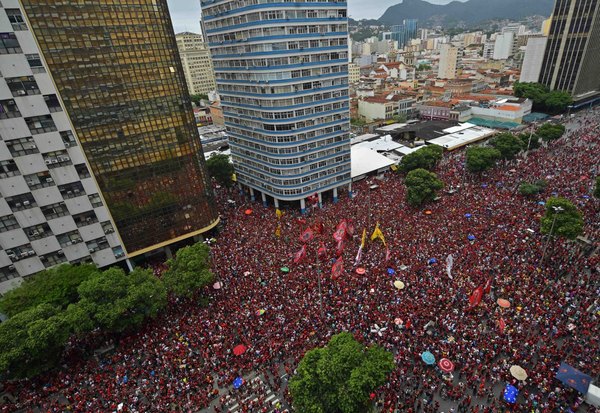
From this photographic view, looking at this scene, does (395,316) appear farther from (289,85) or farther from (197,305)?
(289,85)

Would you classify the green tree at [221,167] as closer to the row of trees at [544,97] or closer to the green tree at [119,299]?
the green tree at [119,299]

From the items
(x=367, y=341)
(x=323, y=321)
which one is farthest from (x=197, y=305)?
(x=367, y=341)

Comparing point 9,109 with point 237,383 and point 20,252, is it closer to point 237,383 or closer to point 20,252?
point 20,252

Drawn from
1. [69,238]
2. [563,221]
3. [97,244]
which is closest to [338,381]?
[563,221]

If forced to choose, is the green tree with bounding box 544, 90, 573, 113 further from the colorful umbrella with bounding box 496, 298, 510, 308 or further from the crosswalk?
the crosswalk

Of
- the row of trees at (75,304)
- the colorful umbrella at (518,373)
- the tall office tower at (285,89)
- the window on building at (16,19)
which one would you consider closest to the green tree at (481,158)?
the tall office tower at (285,89)
